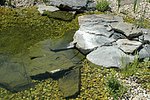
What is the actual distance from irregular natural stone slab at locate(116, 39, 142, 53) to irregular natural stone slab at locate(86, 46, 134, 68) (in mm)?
118

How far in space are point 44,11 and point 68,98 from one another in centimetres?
401

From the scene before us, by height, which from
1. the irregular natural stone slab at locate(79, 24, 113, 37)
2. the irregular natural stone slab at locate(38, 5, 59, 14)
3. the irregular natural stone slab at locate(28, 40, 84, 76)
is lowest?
the irregular natural stone slab at locate(28, 40, 84, 76)

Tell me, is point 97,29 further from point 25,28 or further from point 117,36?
point 25,28

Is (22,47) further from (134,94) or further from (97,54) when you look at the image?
(134,94)

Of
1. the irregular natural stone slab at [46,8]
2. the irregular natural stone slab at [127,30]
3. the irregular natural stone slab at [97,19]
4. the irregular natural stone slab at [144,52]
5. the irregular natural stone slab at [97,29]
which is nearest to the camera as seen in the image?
the irregular natural stone slab at [144,52]

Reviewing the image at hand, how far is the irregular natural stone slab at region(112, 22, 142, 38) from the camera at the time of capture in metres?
8.10

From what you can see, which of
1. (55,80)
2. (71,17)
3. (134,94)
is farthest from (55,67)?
(71,17)

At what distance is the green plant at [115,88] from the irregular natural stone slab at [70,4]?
393 cm

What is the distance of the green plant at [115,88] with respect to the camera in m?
6.57

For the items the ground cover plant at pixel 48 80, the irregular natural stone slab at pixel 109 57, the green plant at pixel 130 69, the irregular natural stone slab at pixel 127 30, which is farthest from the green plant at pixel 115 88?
the irregular natural stone slab at pixel 127 30

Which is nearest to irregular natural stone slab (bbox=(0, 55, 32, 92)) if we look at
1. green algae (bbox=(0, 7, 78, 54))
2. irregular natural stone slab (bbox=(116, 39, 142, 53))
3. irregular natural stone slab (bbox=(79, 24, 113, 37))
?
green algae (bbox=(0, 7, 78, 54))

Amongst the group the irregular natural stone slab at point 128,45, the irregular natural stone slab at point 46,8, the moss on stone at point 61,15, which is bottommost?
the irregular natural stone slab at point 128,45

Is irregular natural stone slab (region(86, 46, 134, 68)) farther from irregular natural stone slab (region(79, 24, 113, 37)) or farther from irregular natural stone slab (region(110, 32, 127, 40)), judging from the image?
irregular natural stone slab (region(79, 24, 113, 37))

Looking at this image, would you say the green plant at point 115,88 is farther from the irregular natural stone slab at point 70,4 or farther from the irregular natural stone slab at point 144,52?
the irregular natural stone slab at point 70,4
